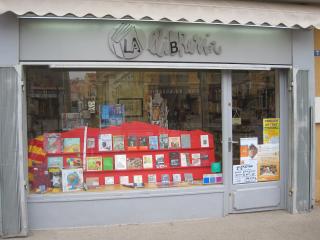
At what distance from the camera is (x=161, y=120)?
20.5 feet

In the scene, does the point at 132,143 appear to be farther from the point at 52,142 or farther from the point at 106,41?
the point at 106,41

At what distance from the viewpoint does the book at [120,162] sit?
6.07m

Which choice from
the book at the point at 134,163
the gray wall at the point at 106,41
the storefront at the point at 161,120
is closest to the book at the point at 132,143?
the storefront at the point at 161,120

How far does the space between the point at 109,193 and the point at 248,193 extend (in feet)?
7.01

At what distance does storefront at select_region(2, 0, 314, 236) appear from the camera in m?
5.45

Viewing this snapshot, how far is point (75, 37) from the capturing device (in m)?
5.33

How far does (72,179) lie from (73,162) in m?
0.26

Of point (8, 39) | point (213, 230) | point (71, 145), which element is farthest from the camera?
point (71, 145)

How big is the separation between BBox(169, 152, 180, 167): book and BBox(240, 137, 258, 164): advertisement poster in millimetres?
1000

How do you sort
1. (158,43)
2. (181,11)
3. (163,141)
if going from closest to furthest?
1. (181,11)
2. (158,43)
3. (163,141)

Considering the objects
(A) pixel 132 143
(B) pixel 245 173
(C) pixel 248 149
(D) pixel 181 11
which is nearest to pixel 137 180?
(A) pixel 132 143

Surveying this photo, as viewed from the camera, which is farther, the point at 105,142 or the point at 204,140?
the point at 204,140

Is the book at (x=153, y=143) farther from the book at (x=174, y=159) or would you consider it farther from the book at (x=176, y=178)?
the book at (x=176, y=178)

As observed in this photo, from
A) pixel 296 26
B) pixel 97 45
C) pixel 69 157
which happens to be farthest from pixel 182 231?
pixel 296 26
